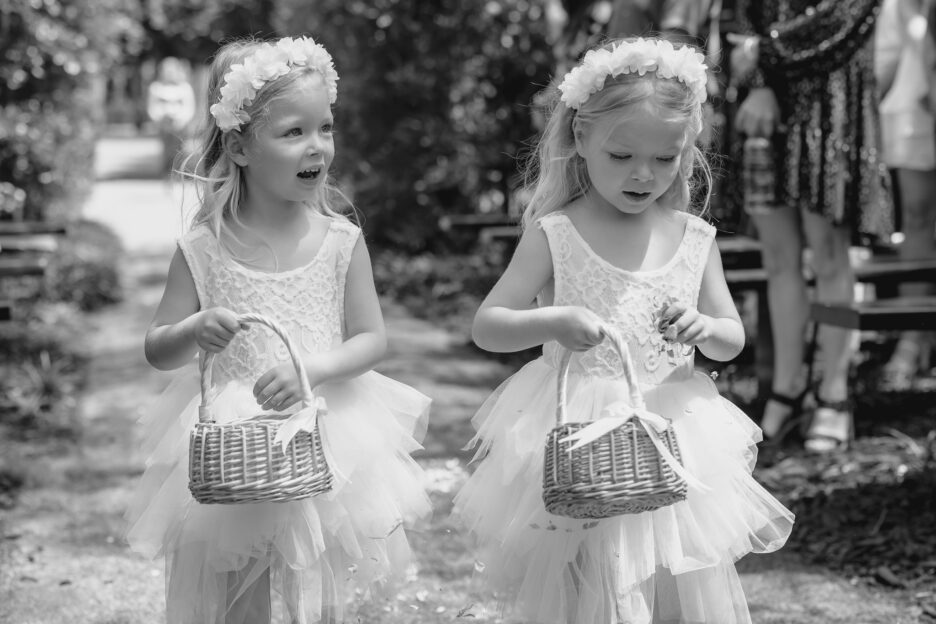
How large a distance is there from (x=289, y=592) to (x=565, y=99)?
130 cm

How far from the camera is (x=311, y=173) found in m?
2.89

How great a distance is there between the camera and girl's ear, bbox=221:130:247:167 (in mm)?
2945

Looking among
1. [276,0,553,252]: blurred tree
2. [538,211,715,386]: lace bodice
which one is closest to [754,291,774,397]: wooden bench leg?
[538,211,715,386]: lace bodice

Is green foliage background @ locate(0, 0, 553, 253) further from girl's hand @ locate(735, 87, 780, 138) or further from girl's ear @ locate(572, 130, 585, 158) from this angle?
girl's ear @ locate(572, 130, 585, 158)

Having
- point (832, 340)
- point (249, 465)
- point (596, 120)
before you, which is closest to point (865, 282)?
point (832, 340)

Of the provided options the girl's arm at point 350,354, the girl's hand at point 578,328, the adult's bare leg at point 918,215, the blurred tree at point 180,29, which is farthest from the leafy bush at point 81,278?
the blurred tree at point 180,29

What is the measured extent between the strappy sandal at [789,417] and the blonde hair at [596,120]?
7.42 ft

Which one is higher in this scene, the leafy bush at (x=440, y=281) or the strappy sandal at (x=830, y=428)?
the leafy bush at (x=440, y=281)

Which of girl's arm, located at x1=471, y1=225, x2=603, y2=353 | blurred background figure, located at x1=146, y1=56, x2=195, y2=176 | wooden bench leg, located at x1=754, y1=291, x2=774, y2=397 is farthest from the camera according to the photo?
blurred background figure, located at x1=146, y1=56, x2=195, y2=176

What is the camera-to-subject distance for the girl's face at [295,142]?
285cm

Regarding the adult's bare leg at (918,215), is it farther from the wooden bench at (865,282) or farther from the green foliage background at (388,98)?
the green foliage background at (388,98)

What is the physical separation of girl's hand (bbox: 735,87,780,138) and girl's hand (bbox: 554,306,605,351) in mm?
2704

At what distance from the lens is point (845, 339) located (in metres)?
5.19

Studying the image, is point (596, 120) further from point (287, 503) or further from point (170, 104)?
point (170, 104)
